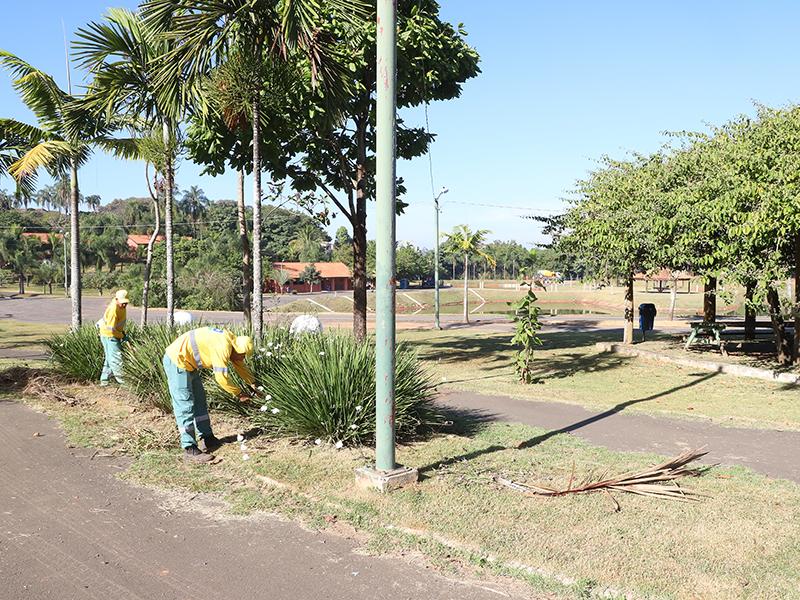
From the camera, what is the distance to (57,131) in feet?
44.4

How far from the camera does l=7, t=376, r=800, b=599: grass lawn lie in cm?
414

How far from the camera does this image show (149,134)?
14219 millimetres

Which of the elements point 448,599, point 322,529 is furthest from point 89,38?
point 448,599

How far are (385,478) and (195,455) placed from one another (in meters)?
2.29

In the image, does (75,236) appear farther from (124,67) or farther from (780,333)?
(780,333)

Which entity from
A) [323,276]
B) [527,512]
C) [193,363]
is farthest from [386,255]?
[323,276]

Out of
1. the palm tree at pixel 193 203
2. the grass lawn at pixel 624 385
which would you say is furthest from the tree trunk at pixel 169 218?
the palm tree at pixel 193 203

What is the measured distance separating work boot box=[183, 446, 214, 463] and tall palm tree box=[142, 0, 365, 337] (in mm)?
2483

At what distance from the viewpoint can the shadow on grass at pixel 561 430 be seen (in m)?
6.43

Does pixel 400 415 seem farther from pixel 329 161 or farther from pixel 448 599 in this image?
pixel 329 161

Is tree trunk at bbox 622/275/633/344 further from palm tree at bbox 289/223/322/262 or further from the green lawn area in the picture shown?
palm tree at bbox 289/223/322/262

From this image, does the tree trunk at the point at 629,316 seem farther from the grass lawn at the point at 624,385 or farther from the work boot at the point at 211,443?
the work boot at the point at 211,443

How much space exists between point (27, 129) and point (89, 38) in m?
2.92

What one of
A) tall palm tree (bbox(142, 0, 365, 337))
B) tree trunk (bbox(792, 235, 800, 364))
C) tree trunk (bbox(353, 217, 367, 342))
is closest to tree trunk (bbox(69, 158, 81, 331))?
tall palm tree (bbox(142, 0, 365, 337))
